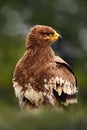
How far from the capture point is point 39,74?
4.23 m

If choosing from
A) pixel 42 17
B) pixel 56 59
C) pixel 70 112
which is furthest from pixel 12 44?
pixel 70 112

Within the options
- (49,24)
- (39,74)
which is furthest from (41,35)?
(49,24)

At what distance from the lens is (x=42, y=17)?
1543cm

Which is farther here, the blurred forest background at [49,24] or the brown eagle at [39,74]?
the blurred forest background at [49,24]

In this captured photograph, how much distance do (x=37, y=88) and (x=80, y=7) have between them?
11.6 m

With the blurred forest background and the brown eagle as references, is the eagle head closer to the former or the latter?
the brown eagle

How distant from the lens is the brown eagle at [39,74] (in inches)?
166

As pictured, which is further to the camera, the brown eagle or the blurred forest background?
the blurred forest background

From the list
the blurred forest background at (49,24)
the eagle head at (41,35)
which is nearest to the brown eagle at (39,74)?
the eagle head at (41,35)

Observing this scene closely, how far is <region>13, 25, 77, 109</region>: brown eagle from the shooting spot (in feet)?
13.8

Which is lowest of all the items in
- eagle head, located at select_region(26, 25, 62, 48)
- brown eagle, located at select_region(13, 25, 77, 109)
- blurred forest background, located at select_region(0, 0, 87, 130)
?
blurred forest background, located at select_region(0, 0, 87, 130)

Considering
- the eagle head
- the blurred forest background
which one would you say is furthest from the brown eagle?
the blurred forest background

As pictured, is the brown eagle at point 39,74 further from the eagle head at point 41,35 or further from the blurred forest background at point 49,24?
the blurred forest background at point 49,24

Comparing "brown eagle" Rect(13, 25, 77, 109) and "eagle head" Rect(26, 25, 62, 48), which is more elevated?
"eagle head" Rect(26, 25, 62, 48)
